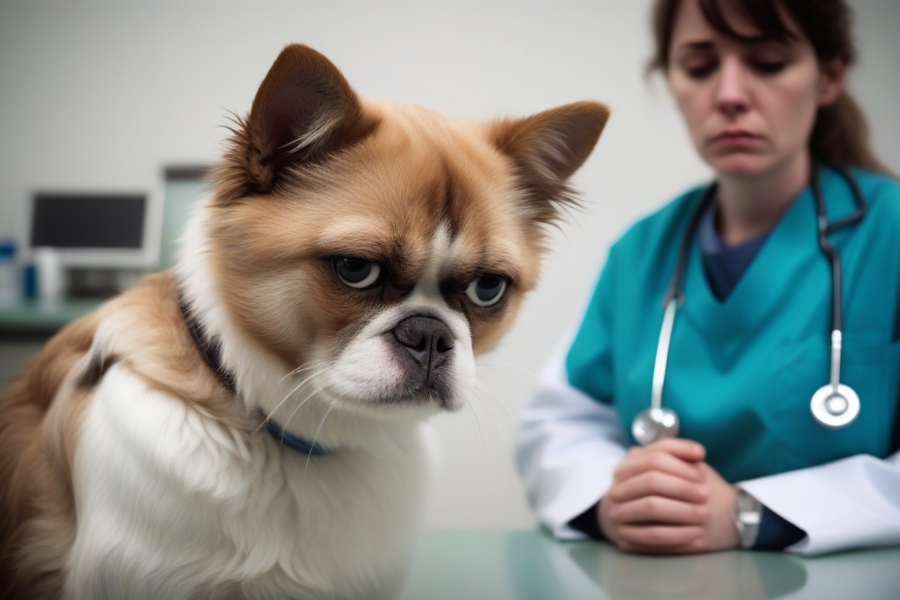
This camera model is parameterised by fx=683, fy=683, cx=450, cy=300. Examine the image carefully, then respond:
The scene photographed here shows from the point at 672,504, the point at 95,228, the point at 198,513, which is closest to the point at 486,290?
the point at 198,513

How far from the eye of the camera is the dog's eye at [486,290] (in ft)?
2.56

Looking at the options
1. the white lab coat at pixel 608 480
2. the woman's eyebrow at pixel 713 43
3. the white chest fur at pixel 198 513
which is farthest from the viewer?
the woman's eyebrow at pixel 713 43

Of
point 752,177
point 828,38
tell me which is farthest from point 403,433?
point 828,38

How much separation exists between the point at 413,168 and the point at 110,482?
435 millimetres

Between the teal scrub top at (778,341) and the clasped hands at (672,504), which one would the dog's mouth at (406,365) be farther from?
the teal scrub top at (778,341)

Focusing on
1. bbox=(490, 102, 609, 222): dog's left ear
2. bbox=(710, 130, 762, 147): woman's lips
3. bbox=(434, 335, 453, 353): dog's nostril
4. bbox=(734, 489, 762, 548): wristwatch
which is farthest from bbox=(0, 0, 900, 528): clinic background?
bbox=(734, 489, 762, 548): wristwatch

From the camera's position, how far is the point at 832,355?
1093 mm

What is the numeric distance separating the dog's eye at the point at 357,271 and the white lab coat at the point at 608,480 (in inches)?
25.9

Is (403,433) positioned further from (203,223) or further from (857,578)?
(857,578)

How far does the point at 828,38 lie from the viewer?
3.88 ft

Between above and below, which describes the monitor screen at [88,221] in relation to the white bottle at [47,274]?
above

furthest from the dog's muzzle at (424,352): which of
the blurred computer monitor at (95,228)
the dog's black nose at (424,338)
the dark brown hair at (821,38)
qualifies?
the blurred computer monitor at (95,228)

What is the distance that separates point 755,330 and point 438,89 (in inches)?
36.2

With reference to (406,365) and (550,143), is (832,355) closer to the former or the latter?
(550,143)
